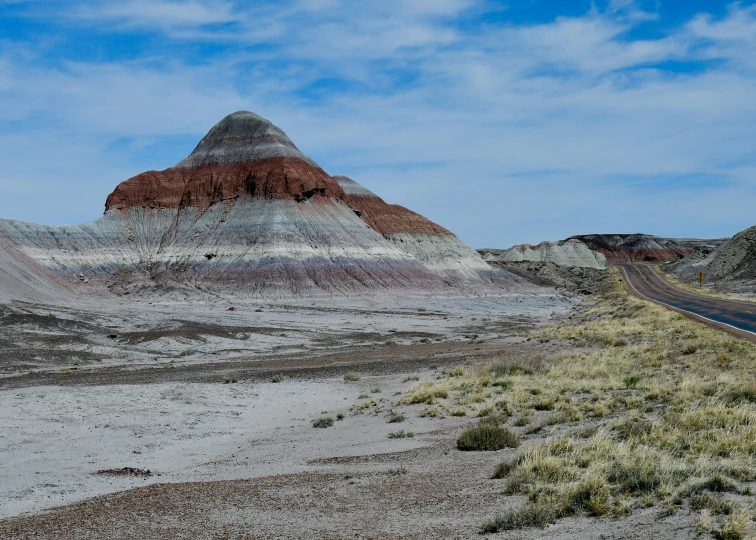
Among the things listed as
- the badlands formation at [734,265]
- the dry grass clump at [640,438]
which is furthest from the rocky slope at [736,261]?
the dry grass clump at [640,438]

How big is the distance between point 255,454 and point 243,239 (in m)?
A: 84.7

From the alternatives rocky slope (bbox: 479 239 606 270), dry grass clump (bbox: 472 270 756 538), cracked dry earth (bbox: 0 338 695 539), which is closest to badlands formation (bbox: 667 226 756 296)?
rocky slope (bbox: 479 239 606 270)

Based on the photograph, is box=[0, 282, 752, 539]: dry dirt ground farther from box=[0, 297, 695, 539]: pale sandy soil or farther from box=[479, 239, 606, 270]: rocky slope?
box=[479, 239, 606, 270]: rocky slope

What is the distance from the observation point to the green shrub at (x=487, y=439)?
1195 cm

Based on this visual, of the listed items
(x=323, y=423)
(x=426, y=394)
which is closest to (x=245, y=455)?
(x=323, y=423)

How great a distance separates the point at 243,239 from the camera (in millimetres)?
96188

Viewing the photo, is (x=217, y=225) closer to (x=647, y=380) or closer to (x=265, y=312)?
(x=265, y=312)

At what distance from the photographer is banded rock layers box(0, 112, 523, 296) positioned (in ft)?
290

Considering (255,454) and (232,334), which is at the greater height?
(232,334)

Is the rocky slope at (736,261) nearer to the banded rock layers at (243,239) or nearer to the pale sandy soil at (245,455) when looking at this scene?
the banded rock layers at (243,239)

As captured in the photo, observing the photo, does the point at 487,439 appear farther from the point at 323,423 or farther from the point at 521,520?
the point at 323,423

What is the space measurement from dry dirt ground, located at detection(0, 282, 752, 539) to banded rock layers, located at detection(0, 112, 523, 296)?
56.3m

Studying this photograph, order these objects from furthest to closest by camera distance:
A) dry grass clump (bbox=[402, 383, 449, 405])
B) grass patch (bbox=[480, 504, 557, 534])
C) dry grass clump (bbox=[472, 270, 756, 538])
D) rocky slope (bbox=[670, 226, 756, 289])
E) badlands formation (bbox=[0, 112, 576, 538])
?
rocky slope (bbox=[670, 226, 756, 289]) < dry grass clump (bbox=[402, 383, 449, 405]) < badlands formation (bbox=[0, 112, 576, 538]) < dry grass clump (bbox=[472, 270, 756, 538]) < grass patch (bbox=[480, 504, 557, 534])

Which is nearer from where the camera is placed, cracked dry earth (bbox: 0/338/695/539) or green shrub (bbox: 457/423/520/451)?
cracked dry earth (bbox: 0/338/695/539)
